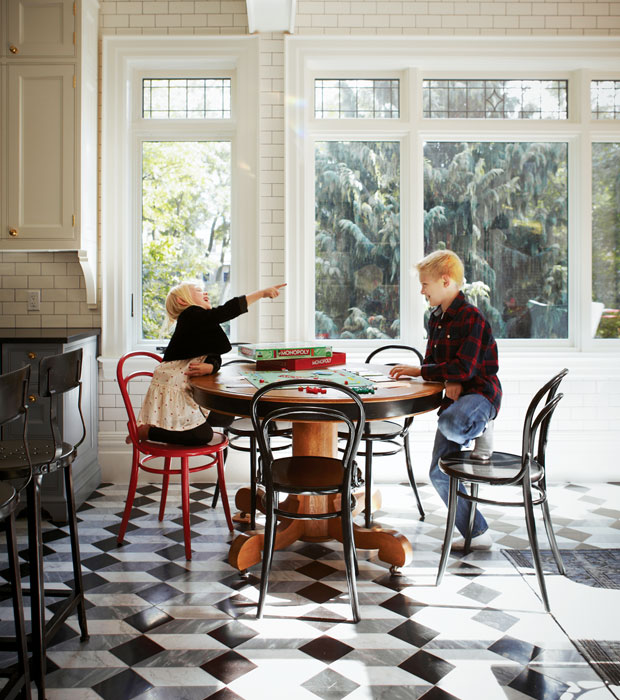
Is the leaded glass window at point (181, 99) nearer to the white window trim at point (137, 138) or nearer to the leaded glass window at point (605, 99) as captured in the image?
the white window trim at point (137, 138)

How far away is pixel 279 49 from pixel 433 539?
3094mm

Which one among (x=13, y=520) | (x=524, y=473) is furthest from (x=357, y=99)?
(x=13, y=520)

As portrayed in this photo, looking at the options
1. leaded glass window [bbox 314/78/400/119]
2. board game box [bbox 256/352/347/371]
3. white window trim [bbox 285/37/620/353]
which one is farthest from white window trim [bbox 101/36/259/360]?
board game box [bbox 256/352/347/371]

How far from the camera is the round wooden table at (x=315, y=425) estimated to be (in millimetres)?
2553

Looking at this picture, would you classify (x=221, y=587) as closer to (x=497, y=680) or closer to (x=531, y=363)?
(x=497, y=680)

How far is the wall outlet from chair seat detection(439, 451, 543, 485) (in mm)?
2829

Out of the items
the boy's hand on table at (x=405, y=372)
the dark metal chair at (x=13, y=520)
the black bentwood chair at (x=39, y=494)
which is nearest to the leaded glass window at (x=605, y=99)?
the boy's hand on table at (x=405, y=372)

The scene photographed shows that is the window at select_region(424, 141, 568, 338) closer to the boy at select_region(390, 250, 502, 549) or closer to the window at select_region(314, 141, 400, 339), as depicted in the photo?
the window at select_region(314, 141, 400, 339)

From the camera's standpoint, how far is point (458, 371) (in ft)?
9.59

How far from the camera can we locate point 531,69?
4527 millimetres

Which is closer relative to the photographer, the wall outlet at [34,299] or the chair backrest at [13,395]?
the chair backrest at [13,395]

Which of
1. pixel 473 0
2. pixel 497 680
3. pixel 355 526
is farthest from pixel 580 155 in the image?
pixel 497 680

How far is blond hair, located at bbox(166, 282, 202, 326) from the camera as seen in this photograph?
130 inches

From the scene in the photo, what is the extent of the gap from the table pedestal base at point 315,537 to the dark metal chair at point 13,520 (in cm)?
113
